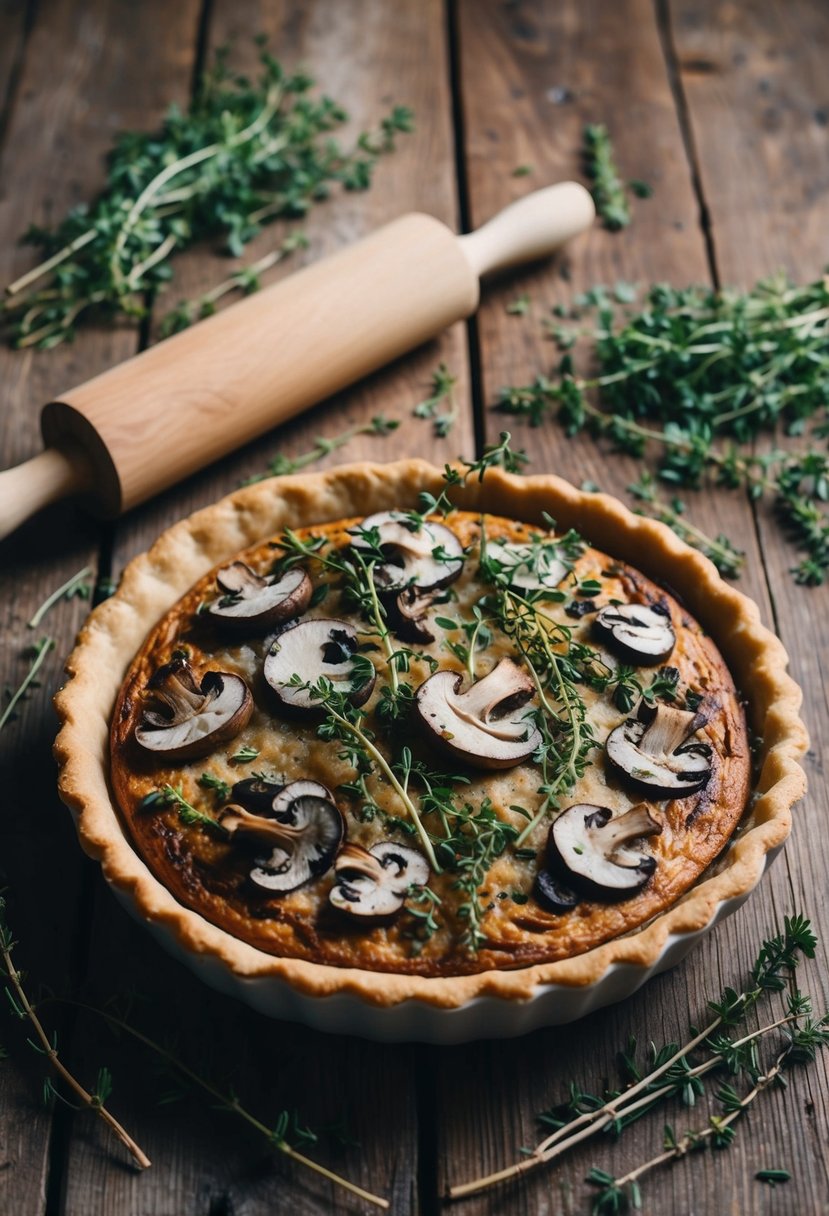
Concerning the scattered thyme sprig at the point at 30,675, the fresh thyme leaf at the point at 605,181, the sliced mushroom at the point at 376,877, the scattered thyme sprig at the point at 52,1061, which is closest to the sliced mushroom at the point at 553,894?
the sliced mushroom at the point at 376,877

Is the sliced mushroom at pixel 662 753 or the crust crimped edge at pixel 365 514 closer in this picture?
the crust crimped edge at pixel 365 514

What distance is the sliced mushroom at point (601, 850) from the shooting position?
8.29ft

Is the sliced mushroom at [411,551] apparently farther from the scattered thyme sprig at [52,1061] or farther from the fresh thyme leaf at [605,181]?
the fresh thyme leaf at [605,181]

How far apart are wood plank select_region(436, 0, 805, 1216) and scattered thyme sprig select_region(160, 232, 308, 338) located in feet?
2.38

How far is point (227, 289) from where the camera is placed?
4.18m

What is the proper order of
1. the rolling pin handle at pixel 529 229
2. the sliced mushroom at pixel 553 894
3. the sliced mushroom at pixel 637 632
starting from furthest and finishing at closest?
the rolling pin handle at pixel 529 229
the sliced mushroom at pixel 637 632
the sliced mushroom at pixel 553 894

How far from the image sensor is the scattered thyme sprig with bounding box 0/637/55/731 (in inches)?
124

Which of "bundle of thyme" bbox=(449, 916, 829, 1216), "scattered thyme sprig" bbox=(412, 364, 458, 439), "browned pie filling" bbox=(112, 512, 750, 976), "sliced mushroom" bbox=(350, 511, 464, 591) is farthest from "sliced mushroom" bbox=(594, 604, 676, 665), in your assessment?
"scattered thyme sprig" bbox=(412, 364, 458, 439)

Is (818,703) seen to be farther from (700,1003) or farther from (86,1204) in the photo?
(86,1204)

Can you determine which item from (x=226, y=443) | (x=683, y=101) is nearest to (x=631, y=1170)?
(x=226, y=443)

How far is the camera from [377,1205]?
2.40 metres

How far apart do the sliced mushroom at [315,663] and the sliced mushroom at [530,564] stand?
0.43 m

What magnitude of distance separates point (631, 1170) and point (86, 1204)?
108 cm

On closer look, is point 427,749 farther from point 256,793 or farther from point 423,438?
point 423,438
